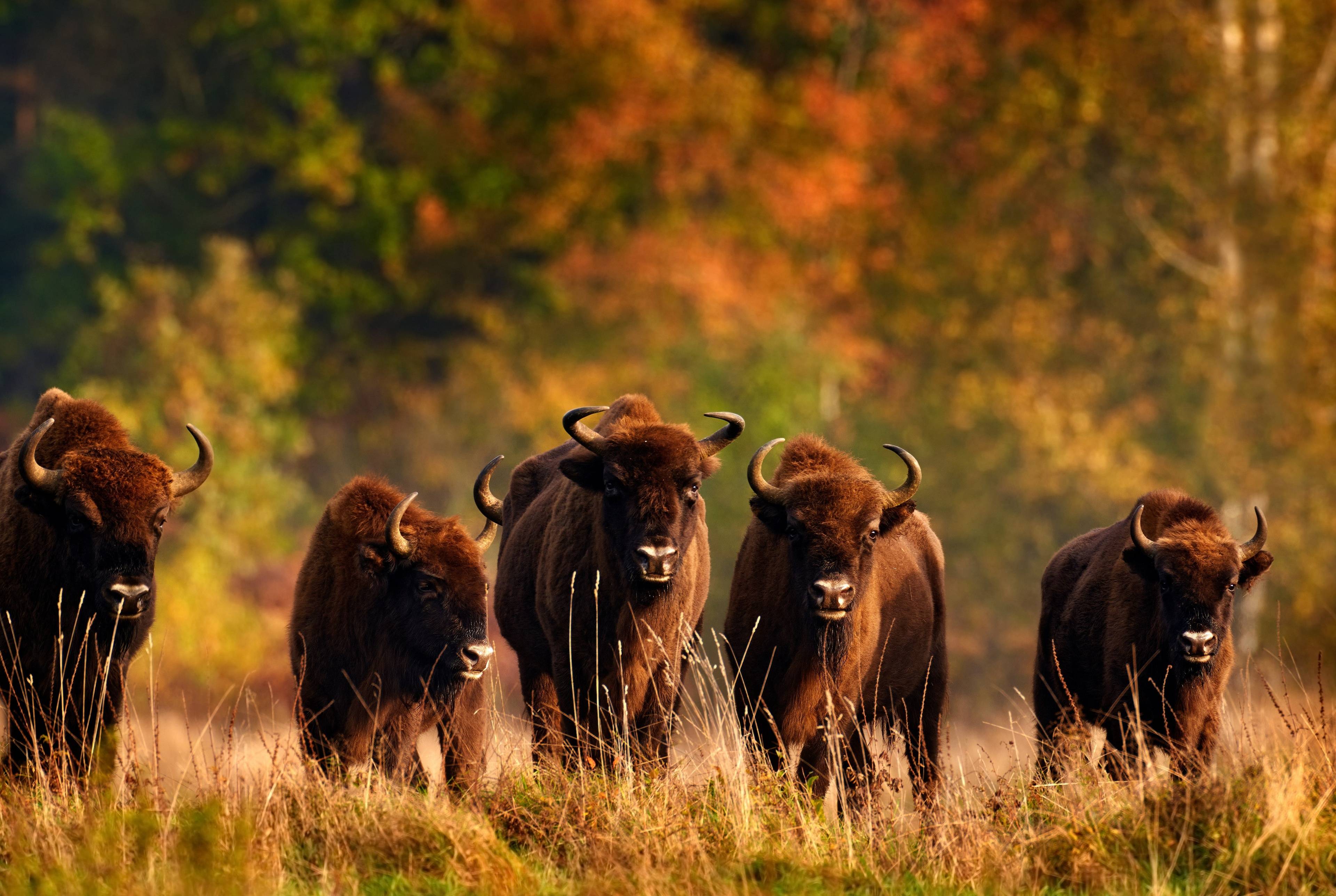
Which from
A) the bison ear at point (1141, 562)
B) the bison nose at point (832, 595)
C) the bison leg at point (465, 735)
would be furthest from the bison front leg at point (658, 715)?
the bison ear at point (1141, 562)

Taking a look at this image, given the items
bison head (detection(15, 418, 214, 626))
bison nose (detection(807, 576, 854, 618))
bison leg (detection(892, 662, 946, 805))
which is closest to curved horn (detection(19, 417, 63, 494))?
bison head (detection(15, 418, 214, 626))

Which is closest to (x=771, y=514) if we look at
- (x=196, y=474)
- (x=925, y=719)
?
(x=925, y=719)

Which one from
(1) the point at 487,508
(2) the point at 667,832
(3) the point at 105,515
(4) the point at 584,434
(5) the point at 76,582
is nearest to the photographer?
(2) the point at 667,832

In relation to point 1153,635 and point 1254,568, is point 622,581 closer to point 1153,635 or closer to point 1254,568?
point 1153,635

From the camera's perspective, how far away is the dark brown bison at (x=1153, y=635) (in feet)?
31.2

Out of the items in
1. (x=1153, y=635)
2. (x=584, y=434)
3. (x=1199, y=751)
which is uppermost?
(x=584, y=434)

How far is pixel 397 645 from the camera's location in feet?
→ 32.2

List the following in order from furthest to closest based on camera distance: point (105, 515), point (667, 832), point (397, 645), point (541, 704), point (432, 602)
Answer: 1. point (541, 704)
2. point (397, 645)
3. point (432, 602)
4. point (105, 515)
5. point (667, 832)

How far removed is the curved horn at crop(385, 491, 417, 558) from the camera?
31.6ft

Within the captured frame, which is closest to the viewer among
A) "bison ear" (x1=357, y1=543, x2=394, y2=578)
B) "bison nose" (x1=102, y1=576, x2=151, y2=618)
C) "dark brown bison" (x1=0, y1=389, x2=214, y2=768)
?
"bison nose" (x1=102, y1=576, x2=151, y2=618)

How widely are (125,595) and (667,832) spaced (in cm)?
311

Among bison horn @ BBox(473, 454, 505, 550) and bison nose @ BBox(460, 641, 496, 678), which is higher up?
bison horn @ BBox(473, 454, 505, 550)

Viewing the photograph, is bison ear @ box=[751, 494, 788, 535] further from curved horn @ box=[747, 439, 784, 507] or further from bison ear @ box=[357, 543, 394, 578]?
bison ear @ box=[357, 543, 394, 578]

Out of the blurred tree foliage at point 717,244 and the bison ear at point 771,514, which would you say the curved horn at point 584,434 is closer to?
the bison ear at point 771,514
